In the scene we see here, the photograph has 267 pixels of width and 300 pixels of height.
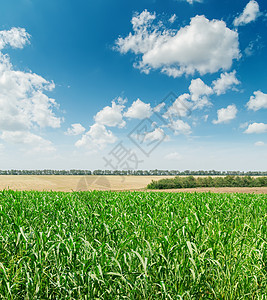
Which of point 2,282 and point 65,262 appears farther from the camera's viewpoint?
point 65,262

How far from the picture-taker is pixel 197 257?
103 inches

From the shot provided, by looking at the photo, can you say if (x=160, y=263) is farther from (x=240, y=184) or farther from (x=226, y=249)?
(x=240, y=184)

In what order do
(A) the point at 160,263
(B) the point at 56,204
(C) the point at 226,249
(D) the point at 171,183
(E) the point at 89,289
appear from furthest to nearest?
(D) the point at 171,183 → (B) the point at 56,204 → (C) the point at 226,249 → (A) the point at 160,263 → (E) the point at 89,289

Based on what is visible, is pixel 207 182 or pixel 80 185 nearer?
pixel 207 182

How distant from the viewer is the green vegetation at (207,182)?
41.4 metres

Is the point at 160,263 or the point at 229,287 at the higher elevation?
the point at 160,263

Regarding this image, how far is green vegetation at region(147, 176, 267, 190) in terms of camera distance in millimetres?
41369

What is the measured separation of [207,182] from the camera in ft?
139

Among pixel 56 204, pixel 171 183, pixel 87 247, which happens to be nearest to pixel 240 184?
pixel 171 183

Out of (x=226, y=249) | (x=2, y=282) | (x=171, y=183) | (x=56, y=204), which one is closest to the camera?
(x=2, y=282)

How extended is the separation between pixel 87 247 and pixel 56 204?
4.77 metres

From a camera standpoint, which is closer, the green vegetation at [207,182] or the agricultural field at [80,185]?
the agricultural field at [80,185]

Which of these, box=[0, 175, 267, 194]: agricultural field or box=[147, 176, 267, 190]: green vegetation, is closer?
box=[0, 175, 267, 194]: agricultural field

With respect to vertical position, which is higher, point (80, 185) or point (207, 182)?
point (80, 185)
